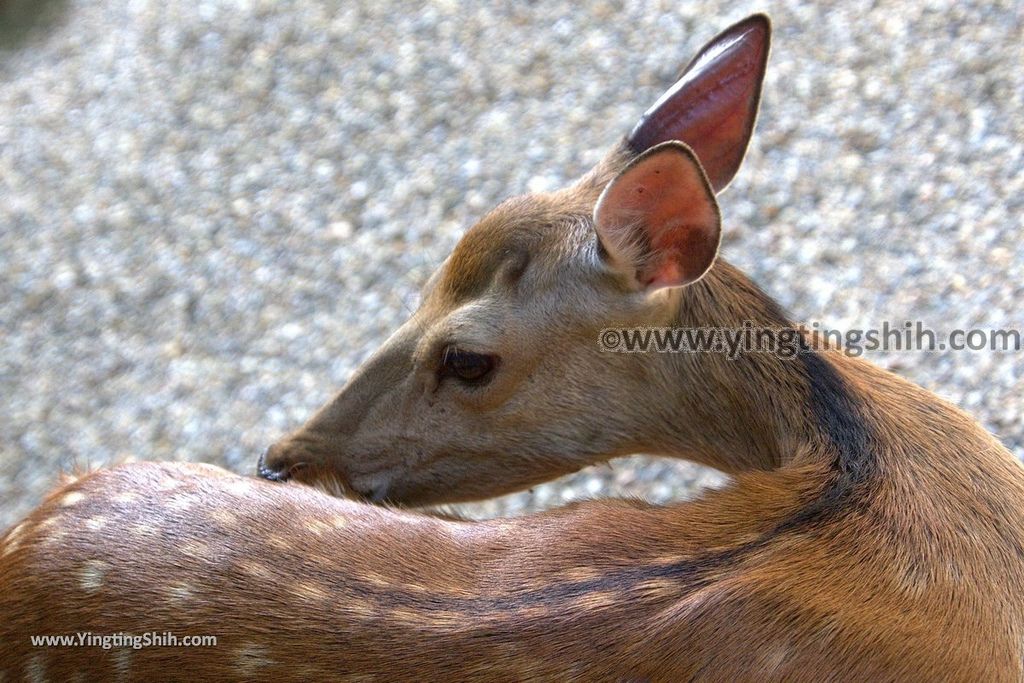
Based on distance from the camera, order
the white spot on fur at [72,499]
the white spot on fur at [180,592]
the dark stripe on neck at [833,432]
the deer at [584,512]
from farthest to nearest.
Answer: the white spot on fur at [72,499] < the dark stripe on neck at [833,432] < the white spot on fur at [180,592] < the deer at [584,512]

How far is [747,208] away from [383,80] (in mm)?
1768

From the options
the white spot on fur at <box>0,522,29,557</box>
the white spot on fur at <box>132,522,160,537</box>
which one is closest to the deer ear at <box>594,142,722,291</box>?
the white spot on fur at <box>132,522,160,537</box>

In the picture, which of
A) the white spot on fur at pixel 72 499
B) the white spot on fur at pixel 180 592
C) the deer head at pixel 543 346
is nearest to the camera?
the white spot on fur at pixel 180 592

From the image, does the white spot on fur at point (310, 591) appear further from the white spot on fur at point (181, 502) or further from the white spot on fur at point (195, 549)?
the white spot on fur at point (181, 502)

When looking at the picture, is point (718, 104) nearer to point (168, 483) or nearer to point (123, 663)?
point (168, 483)

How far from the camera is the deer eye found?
2.58 meters

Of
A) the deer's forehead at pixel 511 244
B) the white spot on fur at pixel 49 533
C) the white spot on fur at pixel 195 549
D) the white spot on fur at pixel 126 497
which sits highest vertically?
the deer's forehead at pixel 511 244

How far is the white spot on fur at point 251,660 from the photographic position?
2.04 metres

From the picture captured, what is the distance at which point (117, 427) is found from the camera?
166 inches

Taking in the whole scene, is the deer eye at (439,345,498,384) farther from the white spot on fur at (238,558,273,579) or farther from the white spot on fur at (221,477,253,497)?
the white spot on fur at (238,558,273,579)

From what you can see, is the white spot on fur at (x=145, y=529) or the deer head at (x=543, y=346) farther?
the deer head at (x=543, y=346)

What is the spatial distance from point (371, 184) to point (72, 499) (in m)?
2.68

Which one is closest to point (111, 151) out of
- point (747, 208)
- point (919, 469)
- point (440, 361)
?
point (747, 208)

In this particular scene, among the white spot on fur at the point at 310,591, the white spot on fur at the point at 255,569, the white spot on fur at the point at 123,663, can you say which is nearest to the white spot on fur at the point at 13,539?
the white spot on fur at the point at 123,663
